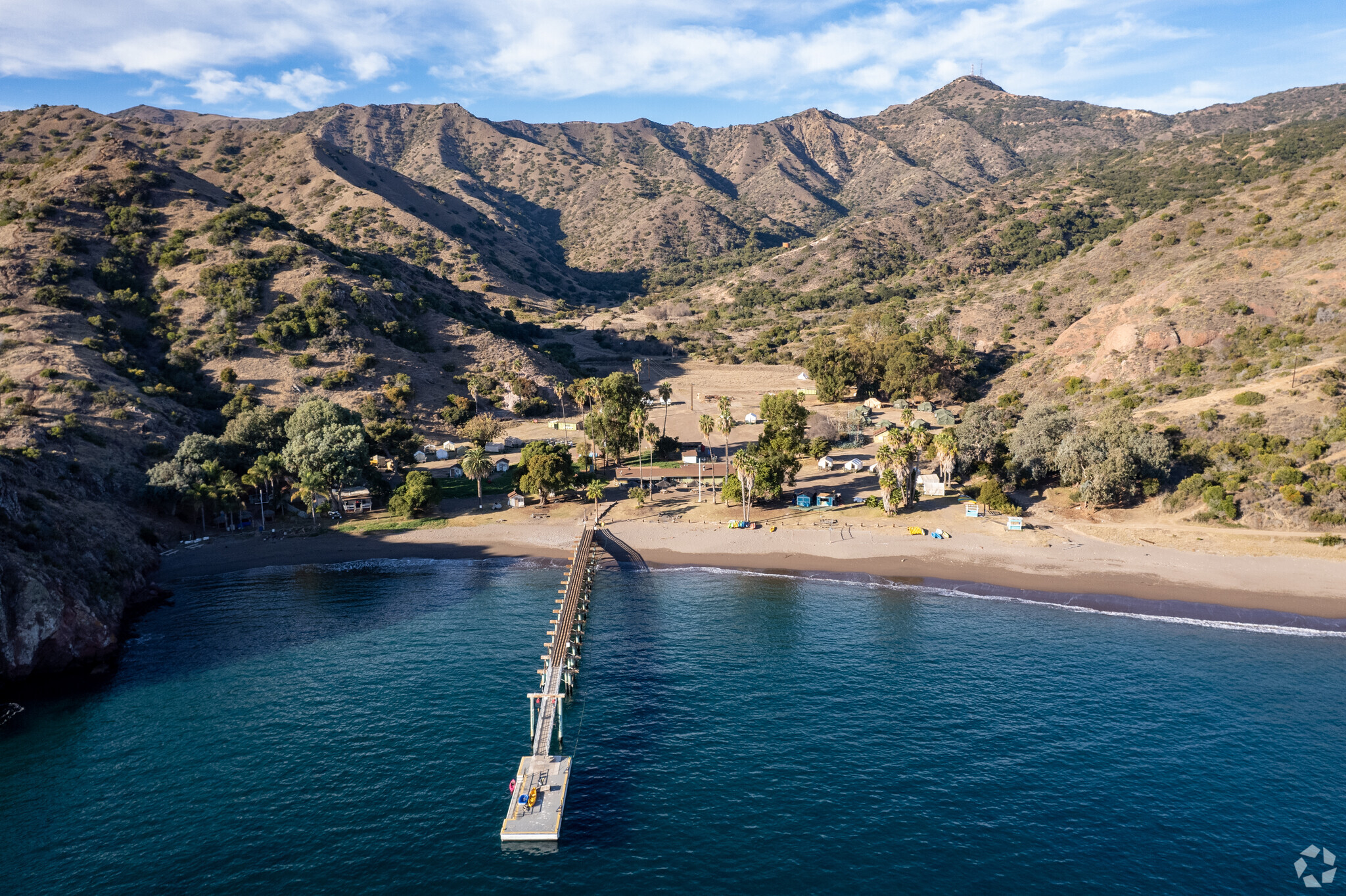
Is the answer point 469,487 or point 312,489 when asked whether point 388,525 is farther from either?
point 469,487

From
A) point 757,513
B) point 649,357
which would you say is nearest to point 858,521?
point 757,513

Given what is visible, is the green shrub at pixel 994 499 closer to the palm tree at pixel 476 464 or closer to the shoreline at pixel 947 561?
the shoreline at pixel 947 561

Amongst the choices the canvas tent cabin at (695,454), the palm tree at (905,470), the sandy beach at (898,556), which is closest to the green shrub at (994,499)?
the sandy beach at (898,556)

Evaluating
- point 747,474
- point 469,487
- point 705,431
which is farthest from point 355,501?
point 747,474

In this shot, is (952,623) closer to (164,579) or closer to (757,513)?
(757,513)

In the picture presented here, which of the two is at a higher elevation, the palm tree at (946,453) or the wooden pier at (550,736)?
the palm tree at (946,453)

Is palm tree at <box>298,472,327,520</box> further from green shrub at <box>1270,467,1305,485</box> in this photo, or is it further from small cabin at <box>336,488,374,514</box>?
green shrub at <box>1270,467,1305,485</box>
